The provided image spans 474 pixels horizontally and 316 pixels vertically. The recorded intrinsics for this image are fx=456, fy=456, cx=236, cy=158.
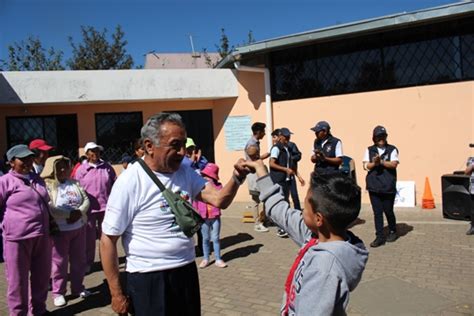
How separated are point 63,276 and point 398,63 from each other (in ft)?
25.9

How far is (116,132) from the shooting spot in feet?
39.3

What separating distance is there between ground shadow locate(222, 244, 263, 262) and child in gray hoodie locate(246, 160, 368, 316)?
484cm

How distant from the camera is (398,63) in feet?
32.3

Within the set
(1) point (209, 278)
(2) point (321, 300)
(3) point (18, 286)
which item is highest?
(2) point (321, 300)

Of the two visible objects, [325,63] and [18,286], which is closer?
[18,286]

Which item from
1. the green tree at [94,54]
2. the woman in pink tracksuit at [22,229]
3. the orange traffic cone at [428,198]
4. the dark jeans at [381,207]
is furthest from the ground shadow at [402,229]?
the green tree at [94,54]

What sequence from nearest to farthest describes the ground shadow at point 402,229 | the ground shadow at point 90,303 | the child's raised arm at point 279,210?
the child's raised arm at point 279,210 < the ground shadow at point 90,303 < the ground shadow at point 402,229

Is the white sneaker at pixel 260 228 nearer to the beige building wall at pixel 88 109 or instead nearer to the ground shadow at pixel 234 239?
the ground shadow at pixel 234 239

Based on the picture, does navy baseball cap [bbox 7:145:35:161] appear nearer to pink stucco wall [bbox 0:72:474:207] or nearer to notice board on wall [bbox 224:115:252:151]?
pink stucco wall [bbox 0:72:474:207]

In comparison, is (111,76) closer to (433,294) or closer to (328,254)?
(433,294)

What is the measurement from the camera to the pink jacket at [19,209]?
182 inches

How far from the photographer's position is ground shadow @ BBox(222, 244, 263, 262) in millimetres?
7052

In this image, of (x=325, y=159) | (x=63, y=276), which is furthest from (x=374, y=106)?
(x=63, y=276)

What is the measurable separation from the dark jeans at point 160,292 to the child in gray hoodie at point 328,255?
2.78ft
